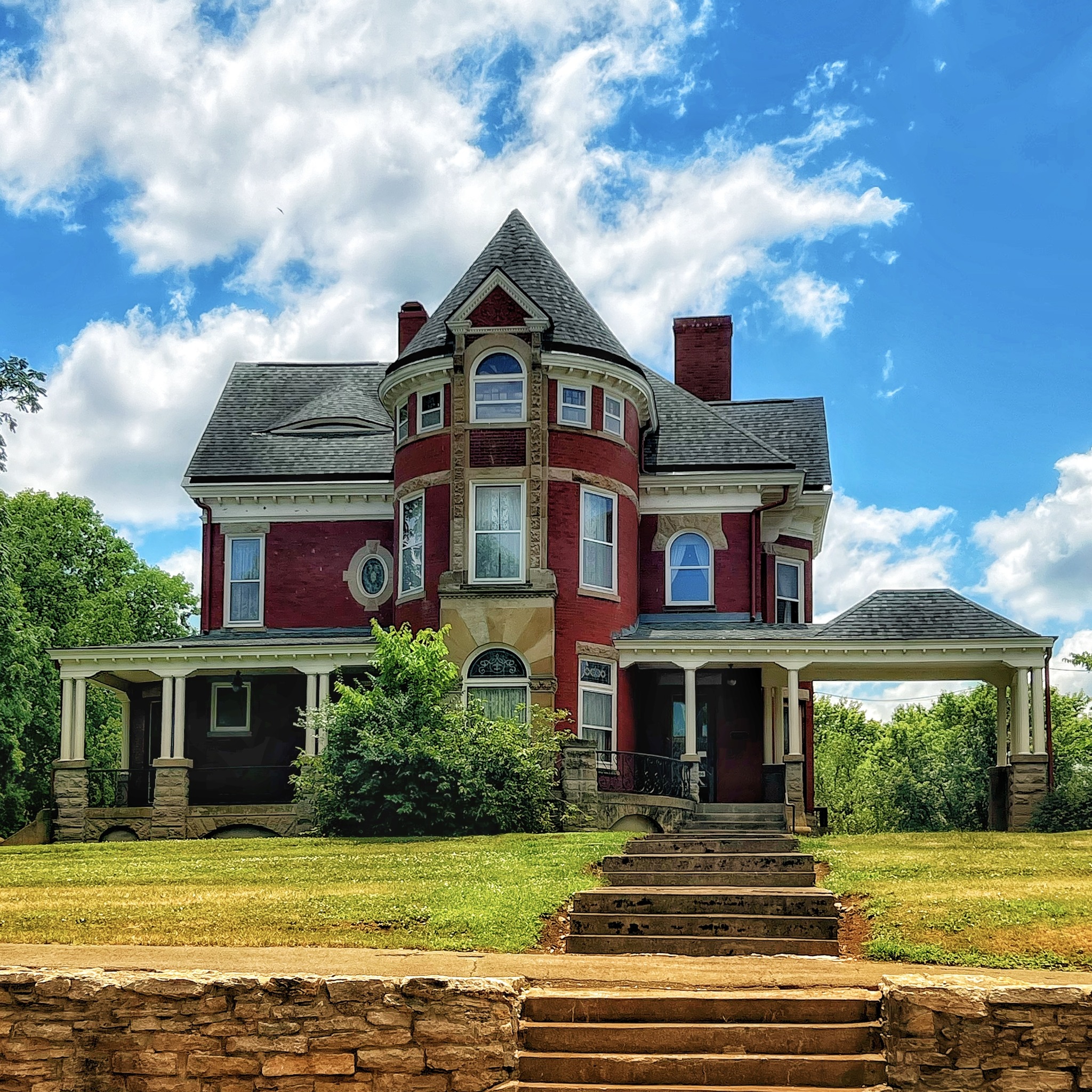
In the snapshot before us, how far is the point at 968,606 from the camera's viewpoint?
93.9 ft

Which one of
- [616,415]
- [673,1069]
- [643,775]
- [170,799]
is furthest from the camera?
[616,415]

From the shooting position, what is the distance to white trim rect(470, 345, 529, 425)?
95.5 feet

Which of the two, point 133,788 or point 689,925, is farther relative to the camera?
point 133,788

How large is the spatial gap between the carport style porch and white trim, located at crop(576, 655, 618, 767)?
1.13 feet

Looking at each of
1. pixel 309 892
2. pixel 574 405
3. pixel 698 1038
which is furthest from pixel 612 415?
pixel 698 1038

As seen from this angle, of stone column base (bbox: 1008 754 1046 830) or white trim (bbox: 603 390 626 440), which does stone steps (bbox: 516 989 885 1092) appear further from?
white trim (bbox: 603 390 626 440)

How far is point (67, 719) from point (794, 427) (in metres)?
16.9

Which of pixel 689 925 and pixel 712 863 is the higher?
pixel 712 863

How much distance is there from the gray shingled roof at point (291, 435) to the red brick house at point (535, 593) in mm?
107

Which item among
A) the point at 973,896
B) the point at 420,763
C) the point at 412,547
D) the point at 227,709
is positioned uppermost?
the point at 412,547

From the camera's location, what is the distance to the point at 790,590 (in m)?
34.0

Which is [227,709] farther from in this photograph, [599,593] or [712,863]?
[712,863]

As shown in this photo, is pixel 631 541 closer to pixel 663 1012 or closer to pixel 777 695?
pixel 777 695

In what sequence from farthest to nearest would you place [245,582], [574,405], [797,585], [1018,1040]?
[797,585] → [245,582] → [574,405] → [1018,1040]
